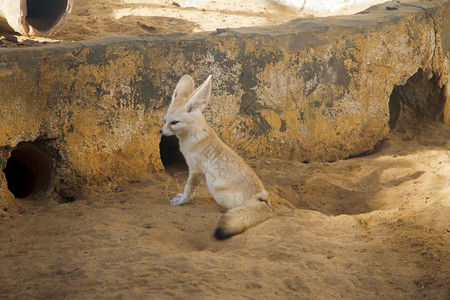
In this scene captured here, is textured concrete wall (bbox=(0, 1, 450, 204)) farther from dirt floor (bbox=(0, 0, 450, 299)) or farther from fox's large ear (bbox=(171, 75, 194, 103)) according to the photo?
fox's large ear (bbox=(171, 75, 194, 103))

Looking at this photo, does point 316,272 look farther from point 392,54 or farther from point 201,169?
point 392,54

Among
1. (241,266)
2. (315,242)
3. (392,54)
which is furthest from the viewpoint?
(392,54)

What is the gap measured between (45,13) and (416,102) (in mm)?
4965

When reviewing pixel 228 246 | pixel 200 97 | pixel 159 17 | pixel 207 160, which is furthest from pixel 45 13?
pixel 228 246

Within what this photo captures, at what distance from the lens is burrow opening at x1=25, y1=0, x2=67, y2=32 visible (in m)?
7.05

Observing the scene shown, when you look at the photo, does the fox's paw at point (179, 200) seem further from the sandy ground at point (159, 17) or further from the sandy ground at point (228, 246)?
the sandy ground at point (159, 17)

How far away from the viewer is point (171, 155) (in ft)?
19.9

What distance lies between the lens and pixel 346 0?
32.0 ft

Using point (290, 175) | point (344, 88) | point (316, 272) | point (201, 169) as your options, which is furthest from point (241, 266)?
point (344, 88)

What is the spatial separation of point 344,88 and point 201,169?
245 cm

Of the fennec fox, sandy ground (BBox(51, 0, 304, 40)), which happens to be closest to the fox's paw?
the fennec fox

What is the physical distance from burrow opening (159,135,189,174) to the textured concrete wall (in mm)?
402

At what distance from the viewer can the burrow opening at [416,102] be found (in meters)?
7.41

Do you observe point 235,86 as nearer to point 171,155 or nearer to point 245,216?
point 171,155
